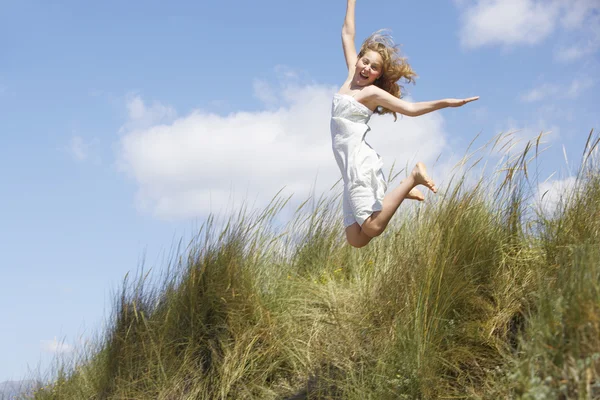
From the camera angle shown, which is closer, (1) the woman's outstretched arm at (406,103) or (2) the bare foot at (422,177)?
(1) the woman's outstretched arm at (406,103)

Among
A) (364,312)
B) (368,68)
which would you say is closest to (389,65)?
(368,68)

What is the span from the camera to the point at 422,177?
14.1 ft

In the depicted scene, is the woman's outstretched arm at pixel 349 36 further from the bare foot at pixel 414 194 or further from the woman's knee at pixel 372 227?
the woman's knee at pixel 372 227

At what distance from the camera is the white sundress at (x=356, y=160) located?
446cm

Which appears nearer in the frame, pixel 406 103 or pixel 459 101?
pixel 459 101

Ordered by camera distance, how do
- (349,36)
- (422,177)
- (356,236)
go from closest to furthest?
1. (422,177)
2. (356,236)
3. (349,36)

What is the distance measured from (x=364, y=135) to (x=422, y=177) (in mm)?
542

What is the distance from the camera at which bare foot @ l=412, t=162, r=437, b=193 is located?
4281 millimetres

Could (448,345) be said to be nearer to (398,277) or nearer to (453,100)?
(398,277)

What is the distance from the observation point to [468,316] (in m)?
4.39

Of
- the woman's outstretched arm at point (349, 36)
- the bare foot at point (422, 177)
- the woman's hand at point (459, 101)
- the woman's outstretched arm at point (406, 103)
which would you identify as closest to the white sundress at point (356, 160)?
the woman's outstretched arm at point (406, 103)

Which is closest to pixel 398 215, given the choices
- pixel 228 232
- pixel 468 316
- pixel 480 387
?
pixel 228 232

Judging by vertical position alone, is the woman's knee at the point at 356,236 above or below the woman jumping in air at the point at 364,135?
below

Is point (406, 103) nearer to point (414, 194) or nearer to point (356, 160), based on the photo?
point (356, 160)
